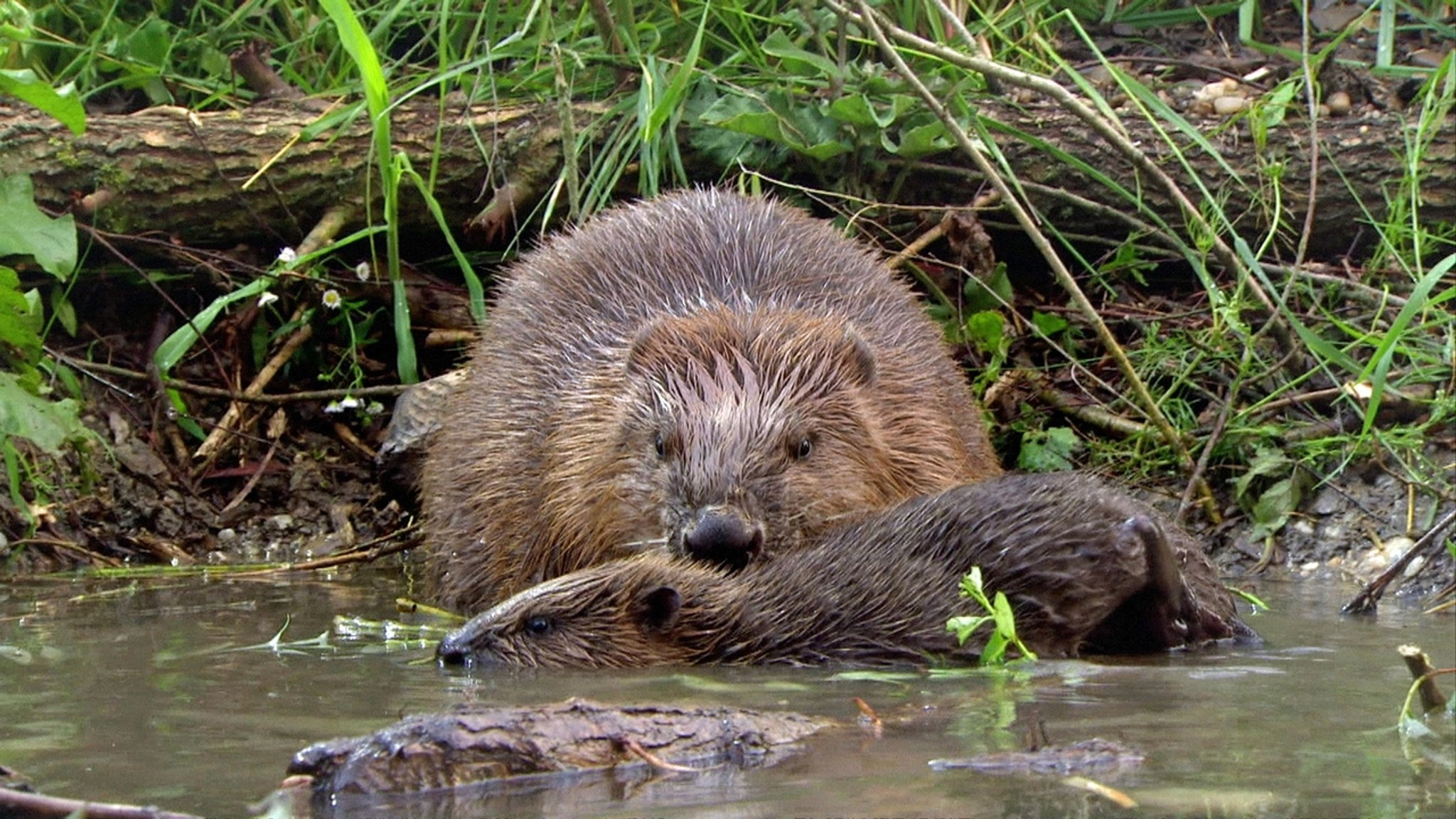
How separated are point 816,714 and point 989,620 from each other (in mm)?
756

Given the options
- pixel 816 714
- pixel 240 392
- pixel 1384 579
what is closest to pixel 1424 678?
pixel 816 714

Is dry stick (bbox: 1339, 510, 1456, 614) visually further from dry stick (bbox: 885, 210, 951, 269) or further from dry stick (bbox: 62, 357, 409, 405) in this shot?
dry stick (bbox: 62, 357, 409, 405)

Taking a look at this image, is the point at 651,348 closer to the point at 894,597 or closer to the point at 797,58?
the point at 894,597

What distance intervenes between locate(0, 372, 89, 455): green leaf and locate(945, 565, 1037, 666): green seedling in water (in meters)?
2.27

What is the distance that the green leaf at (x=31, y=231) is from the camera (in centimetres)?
467

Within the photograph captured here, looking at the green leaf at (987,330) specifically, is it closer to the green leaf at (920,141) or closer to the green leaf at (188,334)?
the green leaf at (920,141)

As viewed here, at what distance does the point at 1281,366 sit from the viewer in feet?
17.1

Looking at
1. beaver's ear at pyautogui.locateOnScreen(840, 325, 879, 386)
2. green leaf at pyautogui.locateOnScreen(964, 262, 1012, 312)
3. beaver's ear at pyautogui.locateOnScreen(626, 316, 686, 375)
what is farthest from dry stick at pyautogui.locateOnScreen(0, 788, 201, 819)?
green leaf at pyautogui.locateOnScreen(964, 262, 1012, 312)

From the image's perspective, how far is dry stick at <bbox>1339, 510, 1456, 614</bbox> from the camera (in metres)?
4.11

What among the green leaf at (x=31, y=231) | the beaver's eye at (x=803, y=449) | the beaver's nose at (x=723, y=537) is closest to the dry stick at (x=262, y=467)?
the green leaf at (x=31, y=231)

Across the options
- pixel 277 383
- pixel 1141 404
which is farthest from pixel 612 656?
pixel 277 383

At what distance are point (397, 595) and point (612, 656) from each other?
1517 mm

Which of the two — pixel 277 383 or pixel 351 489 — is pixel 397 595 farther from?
pixel 277 383

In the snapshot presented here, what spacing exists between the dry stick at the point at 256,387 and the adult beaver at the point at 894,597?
2.58 m
